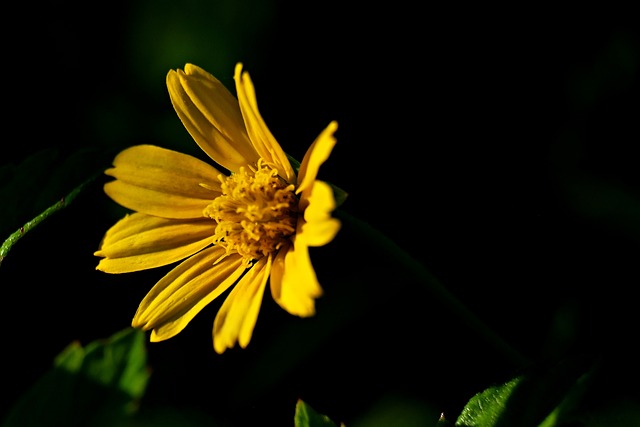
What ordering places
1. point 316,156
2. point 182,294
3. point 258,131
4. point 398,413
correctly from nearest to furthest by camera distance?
1. point 316,156
2. point 258,131
3. point 182,294
4. point 398,413

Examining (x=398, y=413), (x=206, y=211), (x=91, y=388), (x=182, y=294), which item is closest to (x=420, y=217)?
(x=398, y=413)

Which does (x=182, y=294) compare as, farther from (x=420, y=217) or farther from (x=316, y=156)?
(x=420, y=217)

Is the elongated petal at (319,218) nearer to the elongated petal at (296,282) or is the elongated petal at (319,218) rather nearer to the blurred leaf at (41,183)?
the elongated petal at (296,282)

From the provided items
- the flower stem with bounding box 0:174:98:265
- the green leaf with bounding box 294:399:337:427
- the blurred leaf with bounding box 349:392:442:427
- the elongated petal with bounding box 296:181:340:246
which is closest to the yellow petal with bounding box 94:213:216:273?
the flower stem with bounding box 0:174:98:265

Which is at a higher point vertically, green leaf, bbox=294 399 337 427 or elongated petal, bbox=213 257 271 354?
elongated petal, bbox=213 257 271 354

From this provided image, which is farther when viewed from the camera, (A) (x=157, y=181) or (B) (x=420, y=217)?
(B) (x=420, y=217)

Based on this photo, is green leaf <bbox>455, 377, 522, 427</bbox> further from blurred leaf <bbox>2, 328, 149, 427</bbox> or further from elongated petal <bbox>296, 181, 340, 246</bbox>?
blurred leaf <bbox>2, 328, 149, 427</bbox>

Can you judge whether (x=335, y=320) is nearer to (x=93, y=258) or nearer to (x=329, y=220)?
(x=93, y=258)
